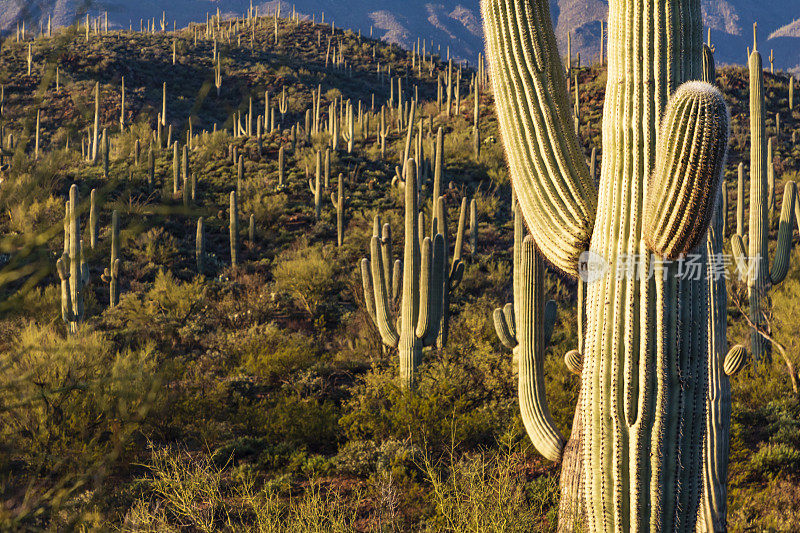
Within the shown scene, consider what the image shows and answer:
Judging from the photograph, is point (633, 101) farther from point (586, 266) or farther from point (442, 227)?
point (442, 227)

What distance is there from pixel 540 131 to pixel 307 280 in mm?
13472

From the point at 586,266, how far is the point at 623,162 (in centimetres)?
65

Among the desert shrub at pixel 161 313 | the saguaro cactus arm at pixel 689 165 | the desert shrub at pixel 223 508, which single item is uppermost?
the saguaro cactus arm at pixel 689 165

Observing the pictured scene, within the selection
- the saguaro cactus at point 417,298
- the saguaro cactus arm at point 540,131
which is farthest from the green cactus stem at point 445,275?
the saguaro cactus arm at point 540,131

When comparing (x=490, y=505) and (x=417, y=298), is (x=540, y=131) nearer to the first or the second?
(x=490, y=505)

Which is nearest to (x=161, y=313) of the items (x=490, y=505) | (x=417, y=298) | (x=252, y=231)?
(x=252, y=231)

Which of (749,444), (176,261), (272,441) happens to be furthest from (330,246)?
(749,444)

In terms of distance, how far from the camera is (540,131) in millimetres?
3734

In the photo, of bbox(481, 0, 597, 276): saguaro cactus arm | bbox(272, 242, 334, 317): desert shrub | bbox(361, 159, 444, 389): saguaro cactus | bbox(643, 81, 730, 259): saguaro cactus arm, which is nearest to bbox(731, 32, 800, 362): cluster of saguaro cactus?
bbox(361, 159, 444, 389): saguaro cactus

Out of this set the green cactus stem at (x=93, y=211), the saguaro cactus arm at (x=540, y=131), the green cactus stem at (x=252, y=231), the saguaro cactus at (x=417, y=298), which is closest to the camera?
the green cactus stem at (x=93, y=211)

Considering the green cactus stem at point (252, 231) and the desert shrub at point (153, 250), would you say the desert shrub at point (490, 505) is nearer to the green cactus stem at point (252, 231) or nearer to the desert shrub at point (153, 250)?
the desert shrub at point (153, 250)

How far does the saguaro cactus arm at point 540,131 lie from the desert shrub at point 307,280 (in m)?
12.4

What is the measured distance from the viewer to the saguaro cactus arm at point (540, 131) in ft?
11.8

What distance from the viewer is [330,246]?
19562 mm
